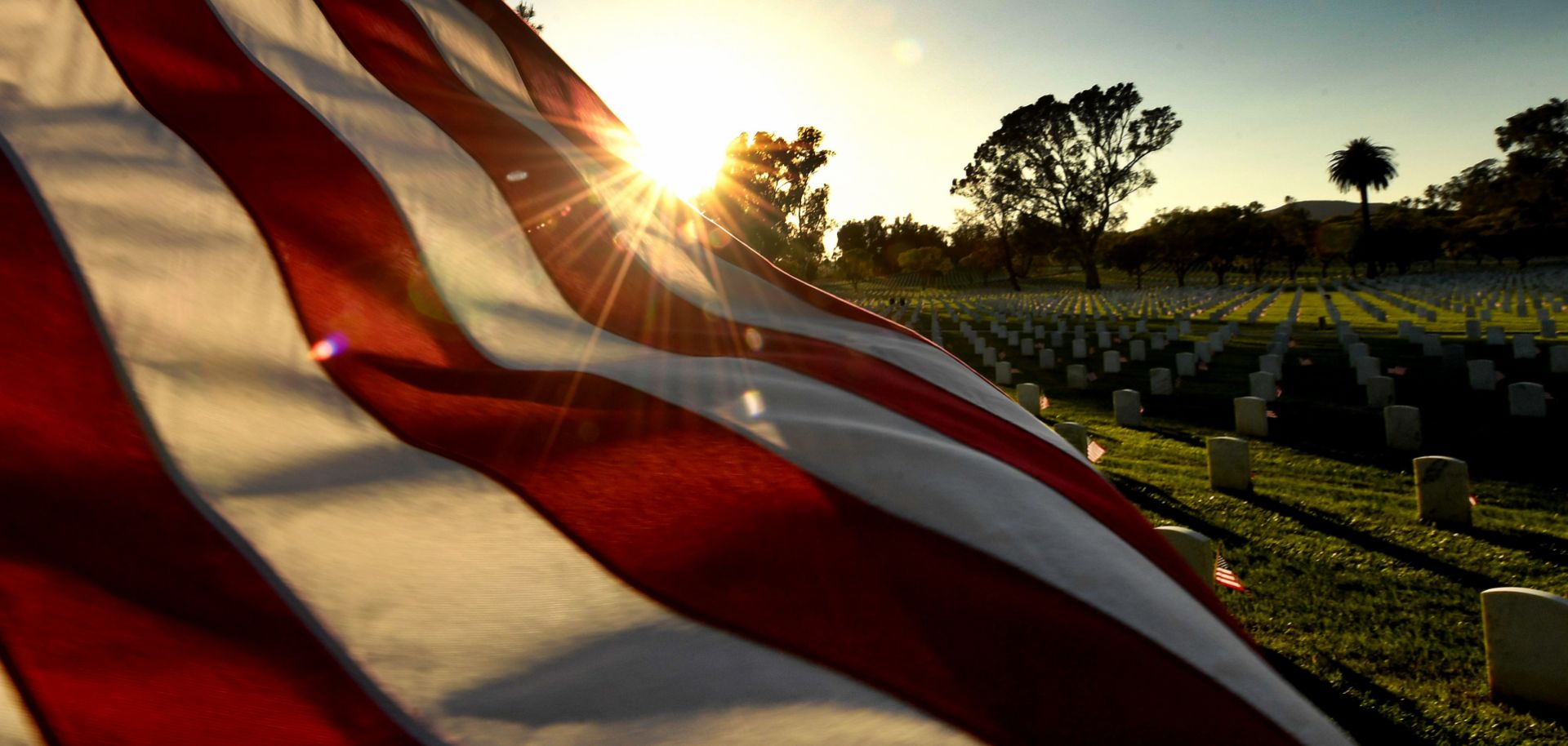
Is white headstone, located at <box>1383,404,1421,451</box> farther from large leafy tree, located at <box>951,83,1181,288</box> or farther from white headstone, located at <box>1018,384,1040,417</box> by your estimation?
large leafy tree, located at <box>951,83,1181,288</box>

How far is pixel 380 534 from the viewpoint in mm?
1144

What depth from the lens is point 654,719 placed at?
937mm

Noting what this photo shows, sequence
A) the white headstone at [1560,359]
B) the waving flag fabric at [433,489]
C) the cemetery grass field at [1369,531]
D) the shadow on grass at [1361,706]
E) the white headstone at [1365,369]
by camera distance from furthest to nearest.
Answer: the white headstone at [1560,359] < the white headstone at [1365,369] < the cemetery grass field at [1369,531] < the shadow on grass at [1361,706] < the waving flag fabric at [433,489]

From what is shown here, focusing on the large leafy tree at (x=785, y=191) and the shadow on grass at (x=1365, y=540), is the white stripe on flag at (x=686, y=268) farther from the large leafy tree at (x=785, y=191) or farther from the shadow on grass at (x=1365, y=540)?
the large leafy tree at (x=785, y=191)

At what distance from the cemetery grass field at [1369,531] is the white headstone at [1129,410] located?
16 cm

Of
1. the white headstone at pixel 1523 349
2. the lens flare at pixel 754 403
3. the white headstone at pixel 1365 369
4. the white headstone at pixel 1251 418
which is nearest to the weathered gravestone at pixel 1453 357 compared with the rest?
the white headstone at pixel 1523 349

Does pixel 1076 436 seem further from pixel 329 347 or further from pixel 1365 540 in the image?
pixel 329 347

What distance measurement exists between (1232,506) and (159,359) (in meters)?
5.05

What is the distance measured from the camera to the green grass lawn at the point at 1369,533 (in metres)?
2.46

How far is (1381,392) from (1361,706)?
6.91 m

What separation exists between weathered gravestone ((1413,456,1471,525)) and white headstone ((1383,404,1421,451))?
86.6 inches

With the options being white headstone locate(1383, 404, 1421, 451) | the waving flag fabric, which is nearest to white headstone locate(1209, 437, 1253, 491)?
white headstone locate(1383, 404, 1421, 451)

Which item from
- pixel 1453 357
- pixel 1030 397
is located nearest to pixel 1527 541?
pixel 1030 397

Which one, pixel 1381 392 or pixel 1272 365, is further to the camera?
pixel 1272 365
